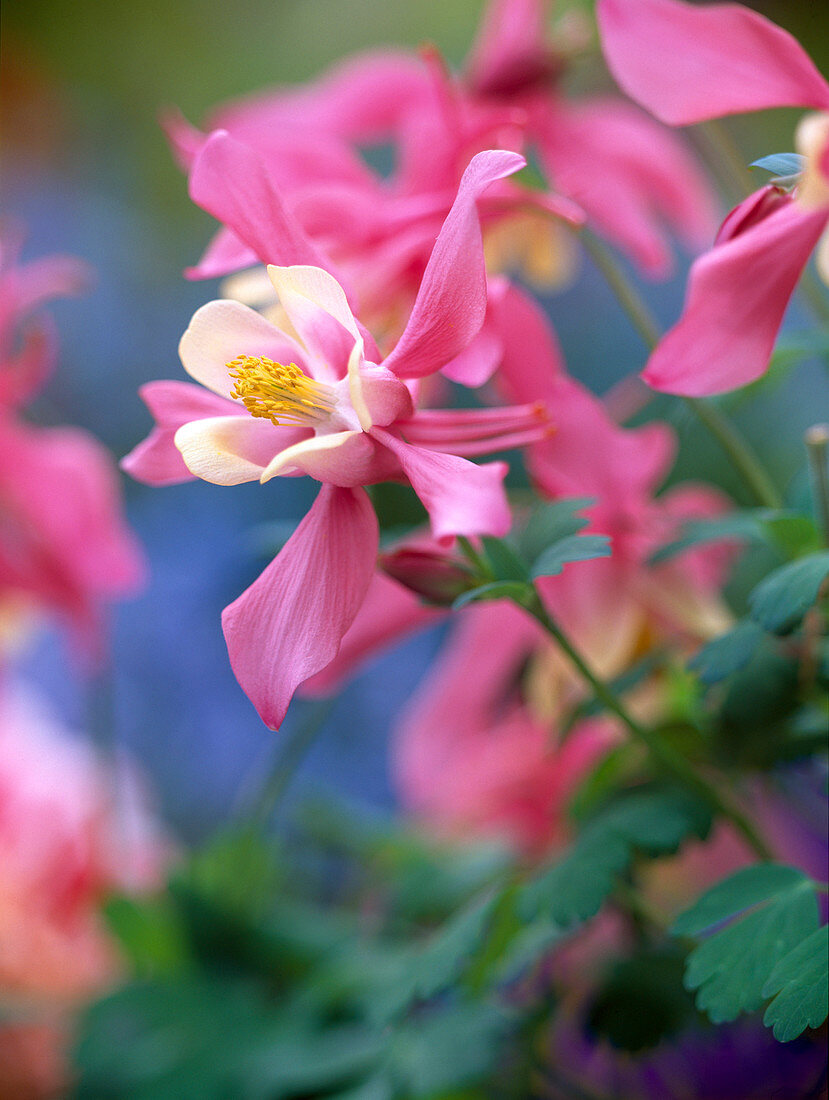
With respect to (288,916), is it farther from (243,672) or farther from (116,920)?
(243,672)

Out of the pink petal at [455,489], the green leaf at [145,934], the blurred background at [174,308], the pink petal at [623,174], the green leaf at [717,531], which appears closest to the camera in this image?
the pink petal at [455,489]

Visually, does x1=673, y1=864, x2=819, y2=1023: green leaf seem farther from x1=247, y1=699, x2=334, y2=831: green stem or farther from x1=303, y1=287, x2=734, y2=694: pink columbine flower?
x1=247, y1=699, x2=334, y2=831: green stem

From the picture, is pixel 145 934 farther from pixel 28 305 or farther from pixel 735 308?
pixel 735 308

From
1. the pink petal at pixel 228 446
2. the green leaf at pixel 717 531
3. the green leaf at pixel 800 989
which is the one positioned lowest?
the green leaf at pixel 800 989

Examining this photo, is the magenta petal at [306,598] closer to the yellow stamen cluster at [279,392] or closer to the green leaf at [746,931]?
the yellow stamen cluster at [279,392]

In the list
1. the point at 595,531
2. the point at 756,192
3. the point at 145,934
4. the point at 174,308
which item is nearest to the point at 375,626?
the point at 595,531

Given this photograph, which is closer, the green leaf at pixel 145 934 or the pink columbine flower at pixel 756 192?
the pink columbine flower at pixel 756 192

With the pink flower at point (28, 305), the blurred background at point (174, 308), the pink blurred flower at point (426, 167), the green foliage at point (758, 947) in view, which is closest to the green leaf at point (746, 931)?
the green foliage at point (758, 947)
